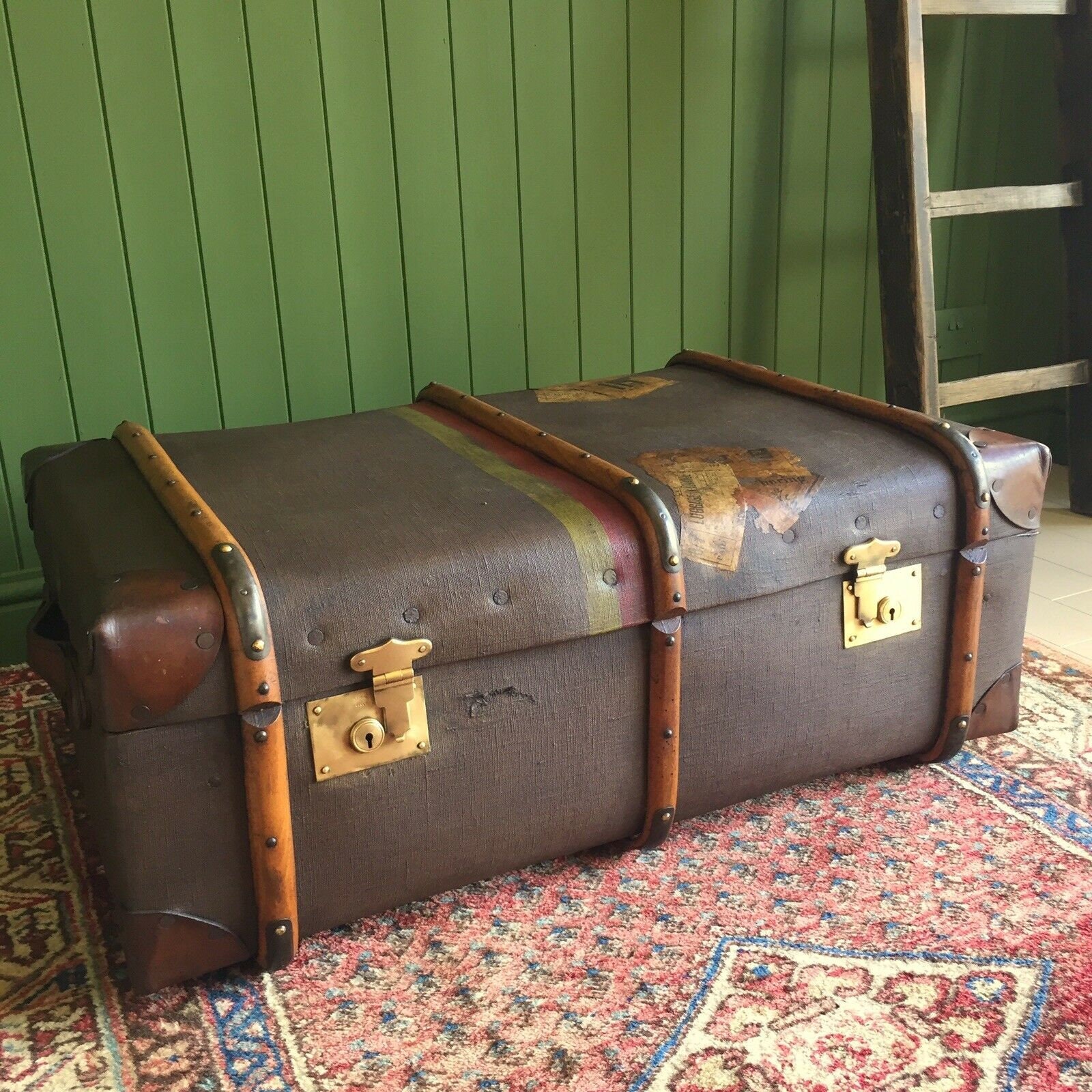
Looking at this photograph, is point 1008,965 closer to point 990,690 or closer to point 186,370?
point 990,690

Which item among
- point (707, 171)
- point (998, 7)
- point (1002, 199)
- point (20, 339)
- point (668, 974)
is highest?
point (998, 7)

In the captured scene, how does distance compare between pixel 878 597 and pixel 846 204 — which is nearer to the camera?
pixel 878 597

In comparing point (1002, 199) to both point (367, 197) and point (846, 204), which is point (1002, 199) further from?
point (367, 197)

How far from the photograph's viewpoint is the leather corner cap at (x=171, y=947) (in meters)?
1.13

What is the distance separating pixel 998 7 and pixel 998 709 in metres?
1.54

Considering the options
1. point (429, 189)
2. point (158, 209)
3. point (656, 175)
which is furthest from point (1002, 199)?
point (158, 209)

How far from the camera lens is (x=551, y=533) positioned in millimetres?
1252

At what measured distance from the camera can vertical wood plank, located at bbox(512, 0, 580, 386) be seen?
2.18m

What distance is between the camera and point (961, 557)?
4.86 ft

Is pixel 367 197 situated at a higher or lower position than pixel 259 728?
higher

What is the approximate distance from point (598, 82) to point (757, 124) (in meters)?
0.40

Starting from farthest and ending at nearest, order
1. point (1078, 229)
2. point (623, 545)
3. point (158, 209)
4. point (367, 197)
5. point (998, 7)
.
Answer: point (1078, 229)
point (998, 7)
point (367, 197)
point (158, 209)
point (623, 545)

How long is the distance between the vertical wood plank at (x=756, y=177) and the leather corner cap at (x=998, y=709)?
115 centimetres

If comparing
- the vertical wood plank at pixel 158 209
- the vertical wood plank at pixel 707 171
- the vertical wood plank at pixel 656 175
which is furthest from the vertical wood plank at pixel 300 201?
the vertical wood plank at pixel 707 171
